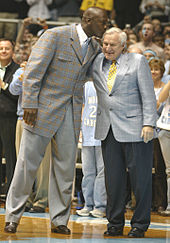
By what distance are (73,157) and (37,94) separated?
0.60 metres

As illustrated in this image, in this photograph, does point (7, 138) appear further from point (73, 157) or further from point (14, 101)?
point (73, 157)

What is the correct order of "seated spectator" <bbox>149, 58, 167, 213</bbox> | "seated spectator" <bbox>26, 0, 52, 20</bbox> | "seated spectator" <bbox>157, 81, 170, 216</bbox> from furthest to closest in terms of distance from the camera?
"seated spectator" <bbox>26, 0, 52, 20</bbox>, "seated spectator" <bbox>149, 58, 167, 213</bbox>, "seated spectator" <bbox>157, 81, 170, 216</bbox>

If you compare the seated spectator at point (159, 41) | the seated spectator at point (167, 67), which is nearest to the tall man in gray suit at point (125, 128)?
the seated spectator at point (167, 67)

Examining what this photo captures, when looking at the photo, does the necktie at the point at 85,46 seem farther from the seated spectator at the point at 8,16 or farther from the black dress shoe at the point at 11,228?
the seated spectator at the point at 8,16

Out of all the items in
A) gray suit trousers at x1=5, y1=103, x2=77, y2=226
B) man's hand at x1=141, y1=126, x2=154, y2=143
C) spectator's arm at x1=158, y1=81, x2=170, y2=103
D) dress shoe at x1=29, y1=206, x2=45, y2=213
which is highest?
spectator's arm at x1=158, y1=81, x2=170, y2=103

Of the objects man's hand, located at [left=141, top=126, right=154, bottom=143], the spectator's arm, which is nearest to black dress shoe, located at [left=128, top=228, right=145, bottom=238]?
man's hand, located at [left=141, top=126, right=154, bottom=143]

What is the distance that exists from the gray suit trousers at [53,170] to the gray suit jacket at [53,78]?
2.7 inches

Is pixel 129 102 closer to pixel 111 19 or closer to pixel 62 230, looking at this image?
pixel 62 230

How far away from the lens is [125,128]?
429 cm

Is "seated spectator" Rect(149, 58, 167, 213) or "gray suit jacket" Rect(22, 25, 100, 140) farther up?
"gray suit jacket" Rect(22, 25, 100, 140)

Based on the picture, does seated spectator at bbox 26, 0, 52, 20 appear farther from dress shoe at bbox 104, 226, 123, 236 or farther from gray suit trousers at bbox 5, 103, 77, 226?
dress shoe at bbox 104, 226, 123, 236

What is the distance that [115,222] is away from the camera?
4.35 metres

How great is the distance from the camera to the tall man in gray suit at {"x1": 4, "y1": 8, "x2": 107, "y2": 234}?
412 centimetres

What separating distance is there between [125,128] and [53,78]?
0.69 metres
